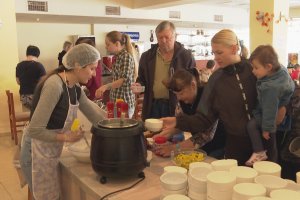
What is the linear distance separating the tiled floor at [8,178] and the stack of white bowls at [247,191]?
2617 mm

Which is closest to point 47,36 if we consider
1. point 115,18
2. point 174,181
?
point 115,18

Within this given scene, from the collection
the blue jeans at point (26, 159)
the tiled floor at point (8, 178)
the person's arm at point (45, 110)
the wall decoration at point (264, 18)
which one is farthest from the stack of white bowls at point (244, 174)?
the wall decoration at point (264, 18)

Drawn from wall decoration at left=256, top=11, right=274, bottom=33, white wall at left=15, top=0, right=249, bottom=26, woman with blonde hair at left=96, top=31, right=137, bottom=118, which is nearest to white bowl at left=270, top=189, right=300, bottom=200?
woman with blonde hair at left=96, top=31, right=137, bottom=118

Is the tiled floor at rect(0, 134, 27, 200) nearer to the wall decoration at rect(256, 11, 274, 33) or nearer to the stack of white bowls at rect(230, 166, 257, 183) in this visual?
the stack of white bowls at rect(230, 166, 257, 183)

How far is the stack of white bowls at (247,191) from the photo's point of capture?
0.94 m

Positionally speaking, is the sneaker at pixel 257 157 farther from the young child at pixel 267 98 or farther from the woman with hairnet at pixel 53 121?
the woman with hairnet at pixel 53 121

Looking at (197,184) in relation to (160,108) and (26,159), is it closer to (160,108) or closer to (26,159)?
(26,159)

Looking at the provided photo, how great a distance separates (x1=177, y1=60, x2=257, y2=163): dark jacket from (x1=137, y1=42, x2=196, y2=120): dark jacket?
0.78m

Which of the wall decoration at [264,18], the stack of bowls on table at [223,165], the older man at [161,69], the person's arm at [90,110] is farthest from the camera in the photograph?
the wall decoration at [264,18]

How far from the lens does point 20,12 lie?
645 centimetres

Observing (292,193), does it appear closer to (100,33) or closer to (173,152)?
(173,152)

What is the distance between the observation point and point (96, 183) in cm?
140

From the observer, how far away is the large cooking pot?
1.33 metres

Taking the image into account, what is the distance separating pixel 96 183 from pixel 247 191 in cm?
69
